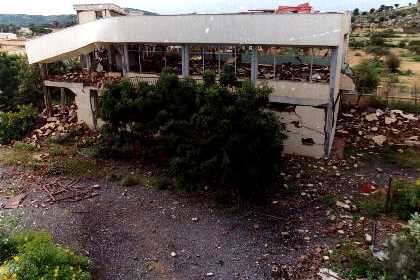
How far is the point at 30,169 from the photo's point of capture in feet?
63.9

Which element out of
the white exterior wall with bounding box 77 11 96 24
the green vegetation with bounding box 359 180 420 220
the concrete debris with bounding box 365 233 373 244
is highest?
the white exterior wall with bounding box 77 11 96 24

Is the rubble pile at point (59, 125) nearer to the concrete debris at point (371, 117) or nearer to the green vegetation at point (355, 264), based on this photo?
the concrete debris at point (371, 117)

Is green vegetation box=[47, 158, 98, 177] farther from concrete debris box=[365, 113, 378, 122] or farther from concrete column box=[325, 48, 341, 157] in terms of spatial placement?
concrete debris box=[365, 113, 378, 122]

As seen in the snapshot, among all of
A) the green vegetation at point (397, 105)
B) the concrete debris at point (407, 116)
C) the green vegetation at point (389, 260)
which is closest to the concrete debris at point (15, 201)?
the green vegetation at point (389, 260)

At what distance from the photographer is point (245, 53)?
2019 centimetres

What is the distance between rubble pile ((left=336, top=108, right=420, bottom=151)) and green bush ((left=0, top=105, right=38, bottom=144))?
18.4 m

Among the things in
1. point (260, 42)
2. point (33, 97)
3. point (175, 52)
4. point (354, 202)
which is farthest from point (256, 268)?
point (33, 97)

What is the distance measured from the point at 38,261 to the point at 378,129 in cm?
1783

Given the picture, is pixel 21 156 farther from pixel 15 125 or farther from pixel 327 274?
pixel 327 274

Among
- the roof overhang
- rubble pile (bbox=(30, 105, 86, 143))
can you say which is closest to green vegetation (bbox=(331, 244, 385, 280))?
the roof overhang

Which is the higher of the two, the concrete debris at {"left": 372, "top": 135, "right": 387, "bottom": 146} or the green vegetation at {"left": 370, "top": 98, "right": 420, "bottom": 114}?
the green vegetation at {"left": 370, "top": 98, "right": 420, "bottom": 114}

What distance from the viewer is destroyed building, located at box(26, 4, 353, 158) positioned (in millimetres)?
17531

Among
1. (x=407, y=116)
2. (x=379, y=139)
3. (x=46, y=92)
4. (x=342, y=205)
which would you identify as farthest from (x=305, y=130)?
(x=46, y=92)

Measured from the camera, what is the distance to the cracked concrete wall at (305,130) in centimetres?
1875
